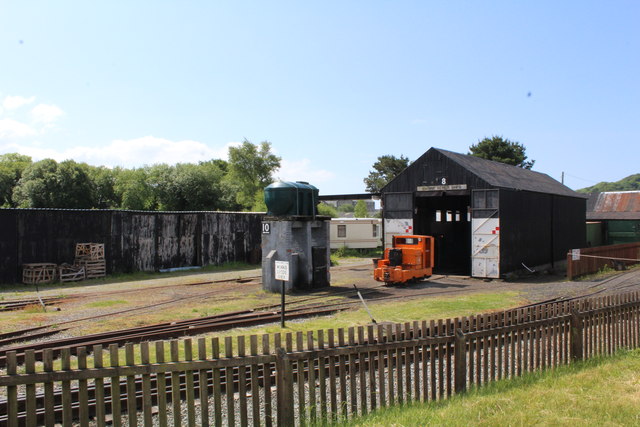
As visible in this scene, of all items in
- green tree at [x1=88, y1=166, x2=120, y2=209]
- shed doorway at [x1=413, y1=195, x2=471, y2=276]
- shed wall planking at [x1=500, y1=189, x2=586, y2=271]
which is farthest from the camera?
green tree at [x1=88, y1=166, x2=120, y2=209]

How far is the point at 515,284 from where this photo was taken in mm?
22781

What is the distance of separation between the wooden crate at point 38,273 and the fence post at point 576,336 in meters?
22.3

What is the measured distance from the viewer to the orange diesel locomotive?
21422mm

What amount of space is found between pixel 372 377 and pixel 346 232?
35923mm

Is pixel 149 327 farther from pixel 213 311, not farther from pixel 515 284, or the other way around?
pixel 515 284

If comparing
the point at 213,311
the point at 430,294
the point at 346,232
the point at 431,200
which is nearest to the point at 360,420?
the point at 213,311

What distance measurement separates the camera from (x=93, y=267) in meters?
25.5

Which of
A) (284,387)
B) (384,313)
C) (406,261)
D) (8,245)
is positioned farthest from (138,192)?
(284,387)

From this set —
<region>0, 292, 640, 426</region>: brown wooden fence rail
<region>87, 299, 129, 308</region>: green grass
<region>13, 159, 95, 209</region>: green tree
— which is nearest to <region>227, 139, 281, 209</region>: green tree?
<region>13, 159, 95, 209</region>: green tree

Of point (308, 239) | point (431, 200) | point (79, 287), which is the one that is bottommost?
point (79, 287)

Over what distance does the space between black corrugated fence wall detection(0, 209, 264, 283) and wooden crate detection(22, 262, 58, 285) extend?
32 cm

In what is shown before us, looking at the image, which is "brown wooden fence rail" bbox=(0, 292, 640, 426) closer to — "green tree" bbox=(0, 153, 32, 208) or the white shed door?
the white shed door

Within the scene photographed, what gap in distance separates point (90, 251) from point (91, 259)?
404mm

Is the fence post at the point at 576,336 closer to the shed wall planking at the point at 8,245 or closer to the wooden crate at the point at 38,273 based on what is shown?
the wooden crate at the point at 38,273
